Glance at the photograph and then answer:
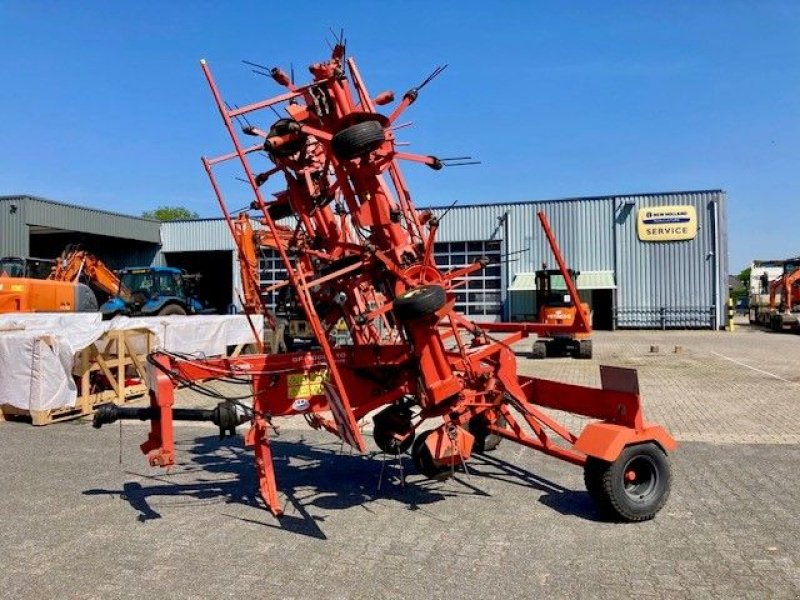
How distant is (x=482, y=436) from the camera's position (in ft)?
25.9

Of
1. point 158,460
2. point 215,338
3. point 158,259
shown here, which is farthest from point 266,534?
point 158,259

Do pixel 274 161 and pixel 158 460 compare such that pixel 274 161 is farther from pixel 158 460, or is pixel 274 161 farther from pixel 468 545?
pixel 468 545

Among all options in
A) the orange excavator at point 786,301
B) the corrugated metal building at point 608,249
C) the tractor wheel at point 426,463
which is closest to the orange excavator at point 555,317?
the corrugated metal building at point 608,249

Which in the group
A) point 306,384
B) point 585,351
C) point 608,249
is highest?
point 608,249

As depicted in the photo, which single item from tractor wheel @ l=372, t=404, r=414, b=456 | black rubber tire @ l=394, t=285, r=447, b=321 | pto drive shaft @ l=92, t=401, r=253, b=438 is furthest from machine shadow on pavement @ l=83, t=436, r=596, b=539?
black rubber tire @ l=394, t=285, r=447, b=321

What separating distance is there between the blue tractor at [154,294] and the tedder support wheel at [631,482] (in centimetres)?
1993

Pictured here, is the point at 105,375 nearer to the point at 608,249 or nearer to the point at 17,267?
the point at 17,267

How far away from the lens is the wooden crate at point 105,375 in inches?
436

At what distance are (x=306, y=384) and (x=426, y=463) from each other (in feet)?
4.66

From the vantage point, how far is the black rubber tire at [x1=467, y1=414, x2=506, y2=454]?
7.71m

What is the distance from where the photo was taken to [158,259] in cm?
3900

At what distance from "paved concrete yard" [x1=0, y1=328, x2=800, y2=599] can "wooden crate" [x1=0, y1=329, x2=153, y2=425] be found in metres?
1.95

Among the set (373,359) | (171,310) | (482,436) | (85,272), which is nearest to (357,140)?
(373,359)

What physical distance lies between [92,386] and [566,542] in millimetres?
9870
